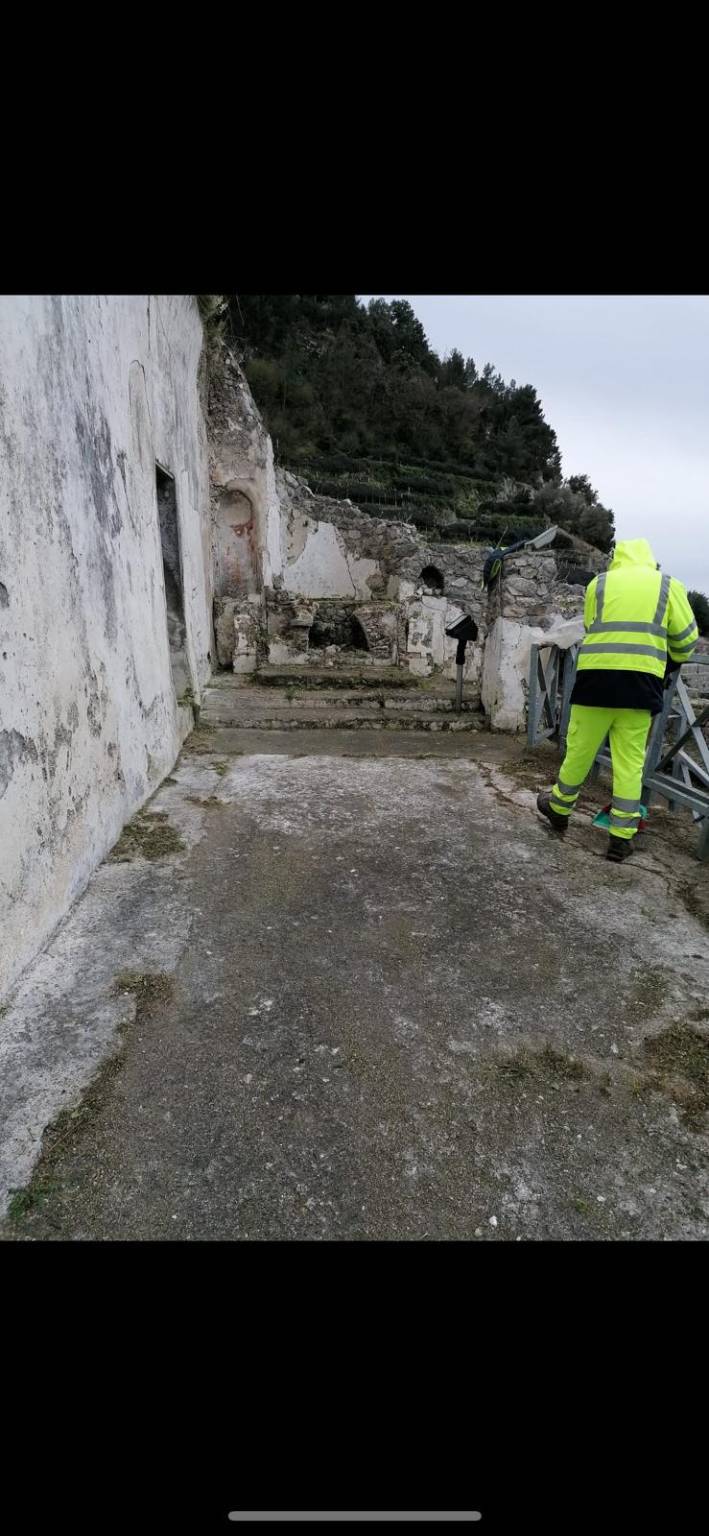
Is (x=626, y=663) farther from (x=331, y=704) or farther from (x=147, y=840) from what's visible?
(x=331, y=704)

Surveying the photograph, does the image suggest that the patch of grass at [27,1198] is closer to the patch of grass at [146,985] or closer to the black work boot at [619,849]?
the patch of grass at [146,985]

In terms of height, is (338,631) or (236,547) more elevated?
(236,547)

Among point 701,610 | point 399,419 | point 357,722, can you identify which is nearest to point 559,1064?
point 357,722

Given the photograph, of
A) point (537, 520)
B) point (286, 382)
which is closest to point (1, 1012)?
point (537, 520)

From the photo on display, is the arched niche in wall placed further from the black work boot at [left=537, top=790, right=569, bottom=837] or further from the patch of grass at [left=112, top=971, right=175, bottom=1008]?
the patch of grass at [left=112, top=971, right=175, bottom=1008]

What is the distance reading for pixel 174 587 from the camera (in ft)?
20.4

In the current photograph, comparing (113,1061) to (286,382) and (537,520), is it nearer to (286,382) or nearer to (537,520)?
(537,520)

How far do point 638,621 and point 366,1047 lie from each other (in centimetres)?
236

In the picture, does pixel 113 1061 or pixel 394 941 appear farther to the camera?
pixel 394 941

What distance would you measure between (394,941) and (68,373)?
285 cm
